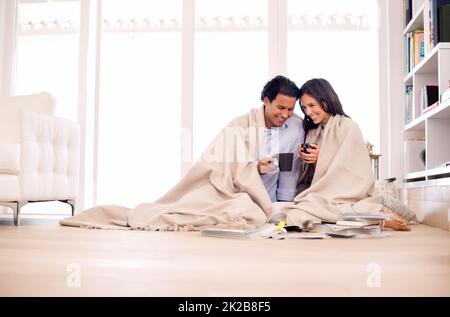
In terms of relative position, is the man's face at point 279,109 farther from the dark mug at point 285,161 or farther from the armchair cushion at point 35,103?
the armchair cushion at point 35,103

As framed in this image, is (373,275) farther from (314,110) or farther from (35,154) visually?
(35,154)

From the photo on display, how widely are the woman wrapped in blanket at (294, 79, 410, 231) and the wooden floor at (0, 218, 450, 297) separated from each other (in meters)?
0.48

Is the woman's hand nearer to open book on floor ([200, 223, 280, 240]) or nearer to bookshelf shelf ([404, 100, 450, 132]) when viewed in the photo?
open book on floor ([200, 223, 280, 240])

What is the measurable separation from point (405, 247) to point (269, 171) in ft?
3.36

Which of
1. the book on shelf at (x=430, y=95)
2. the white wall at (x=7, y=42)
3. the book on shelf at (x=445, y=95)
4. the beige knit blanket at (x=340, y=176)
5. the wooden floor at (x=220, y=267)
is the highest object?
the white wall at (x=7, y=42)

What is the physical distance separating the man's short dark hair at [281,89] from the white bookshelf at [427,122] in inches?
33.4

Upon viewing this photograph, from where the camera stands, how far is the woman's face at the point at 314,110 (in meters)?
2.64

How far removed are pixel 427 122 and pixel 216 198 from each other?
1521 millimetres

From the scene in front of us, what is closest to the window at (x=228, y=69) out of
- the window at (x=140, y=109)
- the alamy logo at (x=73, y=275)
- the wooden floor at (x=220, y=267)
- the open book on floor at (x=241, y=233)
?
the window at (x=140, y=109)

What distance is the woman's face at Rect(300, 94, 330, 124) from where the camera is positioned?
264 cm

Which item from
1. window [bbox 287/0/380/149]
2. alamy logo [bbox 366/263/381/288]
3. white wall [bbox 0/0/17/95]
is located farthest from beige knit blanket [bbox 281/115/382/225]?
white wall [bbox 0/0/17/95]

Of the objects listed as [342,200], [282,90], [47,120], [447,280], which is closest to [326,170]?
[342,200]

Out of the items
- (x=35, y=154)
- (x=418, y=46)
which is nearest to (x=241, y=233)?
(x=35, y=154)
